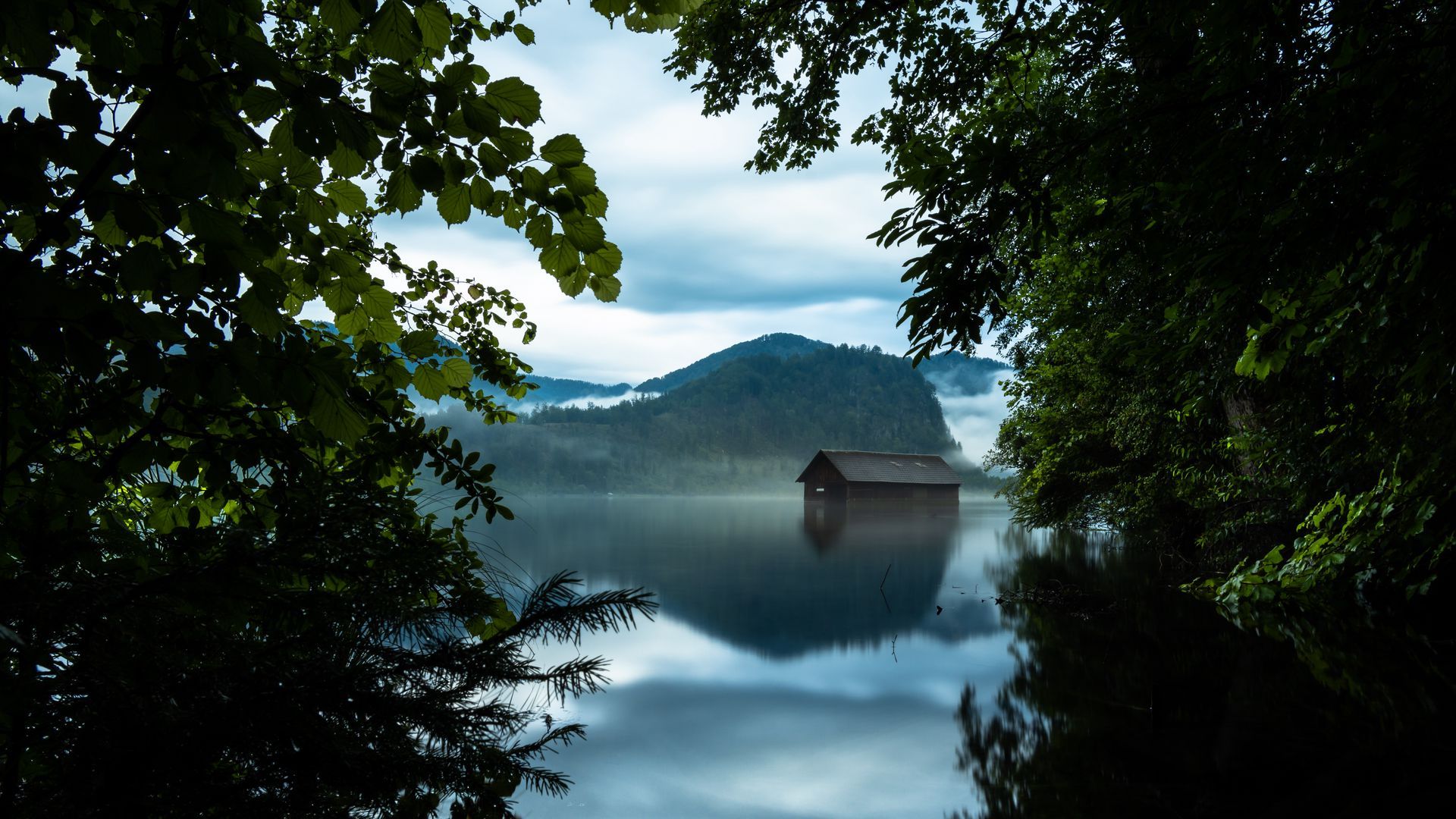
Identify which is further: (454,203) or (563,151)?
(454,203)

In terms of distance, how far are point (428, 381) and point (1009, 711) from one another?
827 cm

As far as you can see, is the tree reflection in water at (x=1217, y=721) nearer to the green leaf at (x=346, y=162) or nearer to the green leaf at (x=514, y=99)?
the green leaf at (x=514, y=99)

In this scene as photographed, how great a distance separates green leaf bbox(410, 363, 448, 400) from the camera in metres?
3.33

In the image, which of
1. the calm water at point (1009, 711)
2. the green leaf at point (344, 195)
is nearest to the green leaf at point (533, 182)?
the green leaf at point (344, 195)

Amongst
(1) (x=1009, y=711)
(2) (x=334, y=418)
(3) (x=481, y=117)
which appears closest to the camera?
(3) (x=481, y=117)

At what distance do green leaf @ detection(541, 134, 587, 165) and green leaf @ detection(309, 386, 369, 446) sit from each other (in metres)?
0.92

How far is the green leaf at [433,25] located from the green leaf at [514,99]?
21 cm

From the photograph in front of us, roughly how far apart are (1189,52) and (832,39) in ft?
13.0

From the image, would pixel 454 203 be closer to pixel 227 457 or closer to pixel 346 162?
pixel 346 162

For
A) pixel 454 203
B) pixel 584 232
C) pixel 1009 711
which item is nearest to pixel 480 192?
pixel 454 203

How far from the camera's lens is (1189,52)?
723cm

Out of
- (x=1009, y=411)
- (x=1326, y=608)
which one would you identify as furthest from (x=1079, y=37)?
(x=1009, y=411)

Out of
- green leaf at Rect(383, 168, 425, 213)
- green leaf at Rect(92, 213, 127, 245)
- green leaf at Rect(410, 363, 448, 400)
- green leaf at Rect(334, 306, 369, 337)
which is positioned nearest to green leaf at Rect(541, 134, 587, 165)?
green leaf at Rect(383, 168, 425, 213)

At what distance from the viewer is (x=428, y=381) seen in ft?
11.1
